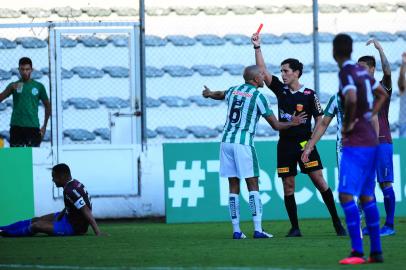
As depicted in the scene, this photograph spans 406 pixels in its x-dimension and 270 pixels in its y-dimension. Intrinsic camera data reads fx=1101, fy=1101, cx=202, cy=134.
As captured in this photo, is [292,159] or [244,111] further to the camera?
[292,159]

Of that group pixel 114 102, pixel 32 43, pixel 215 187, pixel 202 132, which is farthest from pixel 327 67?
pixel 32 43

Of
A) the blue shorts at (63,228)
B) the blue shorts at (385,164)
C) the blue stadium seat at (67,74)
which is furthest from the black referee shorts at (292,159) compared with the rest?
the blue stadium seat at (67,74)

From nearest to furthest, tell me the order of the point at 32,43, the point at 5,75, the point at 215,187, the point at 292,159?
the point at 292,159, the point at 215,187, the point at 5,75, the point at 32,43

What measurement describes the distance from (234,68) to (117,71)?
79.3 inches

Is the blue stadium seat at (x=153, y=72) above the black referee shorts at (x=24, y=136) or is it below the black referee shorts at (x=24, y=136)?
above

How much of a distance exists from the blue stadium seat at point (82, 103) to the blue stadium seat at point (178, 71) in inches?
52.6

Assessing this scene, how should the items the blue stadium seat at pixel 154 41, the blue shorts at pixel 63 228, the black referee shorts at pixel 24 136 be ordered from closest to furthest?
the blue shorts at pixel 63 228
the black referee shorts at pixel 24 136
the blue stadium seat at pixel 154 41

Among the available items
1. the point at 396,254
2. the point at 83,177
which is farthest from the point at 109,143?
the point at 396,254

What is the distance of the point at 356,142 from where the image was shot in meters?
8.95

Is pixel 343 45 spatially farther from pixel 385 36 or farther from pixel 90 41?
pixel 385 36

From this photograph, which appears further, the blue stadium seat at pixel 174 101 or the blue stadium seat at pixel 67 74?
the blue stadium seat at pixel 174 101

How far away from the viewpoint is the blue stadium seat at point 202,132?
1869 centimetres

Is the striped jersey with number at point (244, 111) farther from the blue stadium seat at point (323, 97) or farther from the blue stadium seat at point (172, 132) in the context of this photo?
the blue stadium seat at point (323, 97)

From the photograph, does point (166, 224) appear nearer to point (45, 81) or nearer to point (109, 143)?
point (109, 143)
